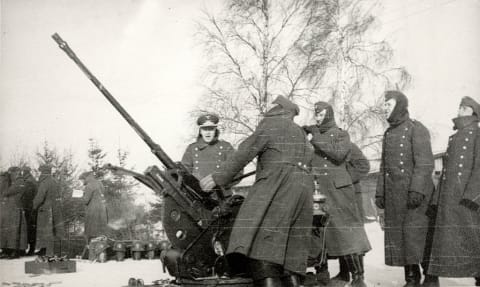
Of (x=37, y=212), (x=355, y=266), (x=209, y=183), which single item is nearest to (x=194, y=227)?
(x=209, y=183)

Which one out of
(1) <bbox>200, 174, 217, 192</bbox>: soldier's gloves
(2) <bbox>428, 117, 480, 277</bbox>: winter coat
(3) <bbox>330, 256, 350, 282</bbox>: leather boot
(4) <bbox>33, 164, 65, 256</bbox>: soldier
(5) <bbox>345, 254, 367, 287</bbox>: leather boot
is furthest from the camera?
(4) <bbox>33, 164, 65, 256</bbox>: soldier

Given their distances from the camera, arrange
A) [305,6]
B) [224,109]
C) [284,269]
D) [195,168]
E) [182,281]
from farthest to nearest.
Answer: [224,109] < [305,6] < [195,168] < [182,281] < [284,269]

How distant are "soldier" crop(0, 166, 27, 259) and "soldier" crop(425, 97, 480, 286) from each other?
808 cm

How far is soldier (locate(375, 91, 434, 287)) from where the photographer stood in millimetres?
5086

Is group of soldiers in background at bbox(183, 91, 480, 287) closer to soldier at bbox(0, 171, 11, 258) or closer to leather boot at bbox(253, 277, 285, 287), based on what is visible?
leather boot at bbox(253, 277, 285, 287)

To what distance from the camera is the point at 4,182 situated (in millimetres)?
9789

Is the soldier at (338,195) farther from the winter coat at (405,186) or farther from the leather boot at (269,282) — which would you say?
the leather boot at (269,282)

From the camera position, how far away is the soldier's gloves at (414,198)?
504cm

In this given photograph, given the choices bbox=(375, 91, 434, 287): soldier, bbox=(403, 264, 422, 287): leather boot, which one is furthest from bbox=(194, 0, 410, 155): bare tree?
bbox=(403, 264, 422, 287): leather boot

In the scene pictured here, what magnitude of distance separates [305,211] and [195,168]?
2.80m

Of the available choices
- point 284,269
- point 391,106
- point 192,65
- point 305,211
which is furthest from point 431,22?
point 284,269

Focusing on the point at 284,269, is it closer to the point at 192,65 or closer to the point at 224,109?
the point at 192,65

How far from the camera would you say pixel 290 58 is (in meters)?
9.13

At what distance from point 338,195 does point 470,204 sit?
4.58ft
